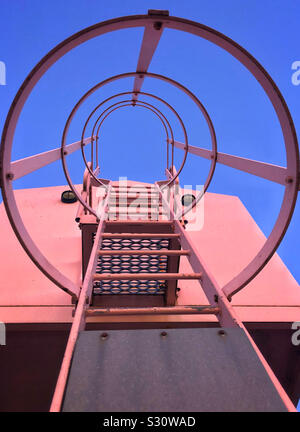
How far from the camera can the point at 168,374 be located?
3.42 ft

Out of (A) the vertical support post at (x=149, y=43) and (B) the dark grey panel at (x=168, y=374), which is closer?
(B) the dark grey panel at (x=168, y=374)

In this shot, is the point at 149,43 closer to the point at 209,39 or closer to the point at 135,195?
the point at 209,39

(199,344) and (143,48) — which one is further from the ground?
(143,48)

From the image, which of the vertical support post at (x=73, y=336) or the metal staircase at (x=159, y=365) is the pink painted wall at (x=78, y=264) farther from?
the metal staircase at (x=159, y=365)

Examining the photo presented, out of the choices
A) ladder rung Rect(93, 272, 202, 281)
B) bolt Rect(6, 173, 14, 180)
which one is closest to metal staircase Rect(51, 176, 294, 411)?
ladder rung Rect(93, 272, 202, 281)

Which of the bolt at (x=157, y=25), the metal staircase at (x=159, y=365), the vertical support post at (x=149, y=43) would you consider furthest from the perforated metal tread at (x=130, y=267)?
the bolt at (x=157, y=25)

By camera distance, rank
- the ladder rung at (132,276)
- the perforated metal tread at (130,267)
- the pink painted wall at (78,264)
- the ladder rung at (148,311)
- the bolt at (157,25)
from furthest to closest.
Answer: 1. the pink painted wall at (78,264)
2. the perforated metal tread at (130,267)
3. the ladder rung at (132,276)
4. the bolt at (157,25)
5. the ladder rung at (148,311)

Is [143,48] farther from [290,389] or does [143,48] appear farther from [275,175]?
[290,389]

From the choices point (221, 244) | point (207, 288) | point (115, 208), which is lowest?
point (207, 288)

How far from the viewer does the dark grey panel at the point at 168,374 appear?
951 mm

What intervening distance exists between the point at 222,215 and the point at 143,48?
461 cm

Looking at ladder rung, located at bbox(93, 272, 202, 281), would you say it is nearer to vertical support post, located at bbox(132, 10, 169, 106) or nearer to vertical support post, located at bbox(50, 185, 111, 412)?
vertical support post, located at bbox(50, 185, 111, 412)
